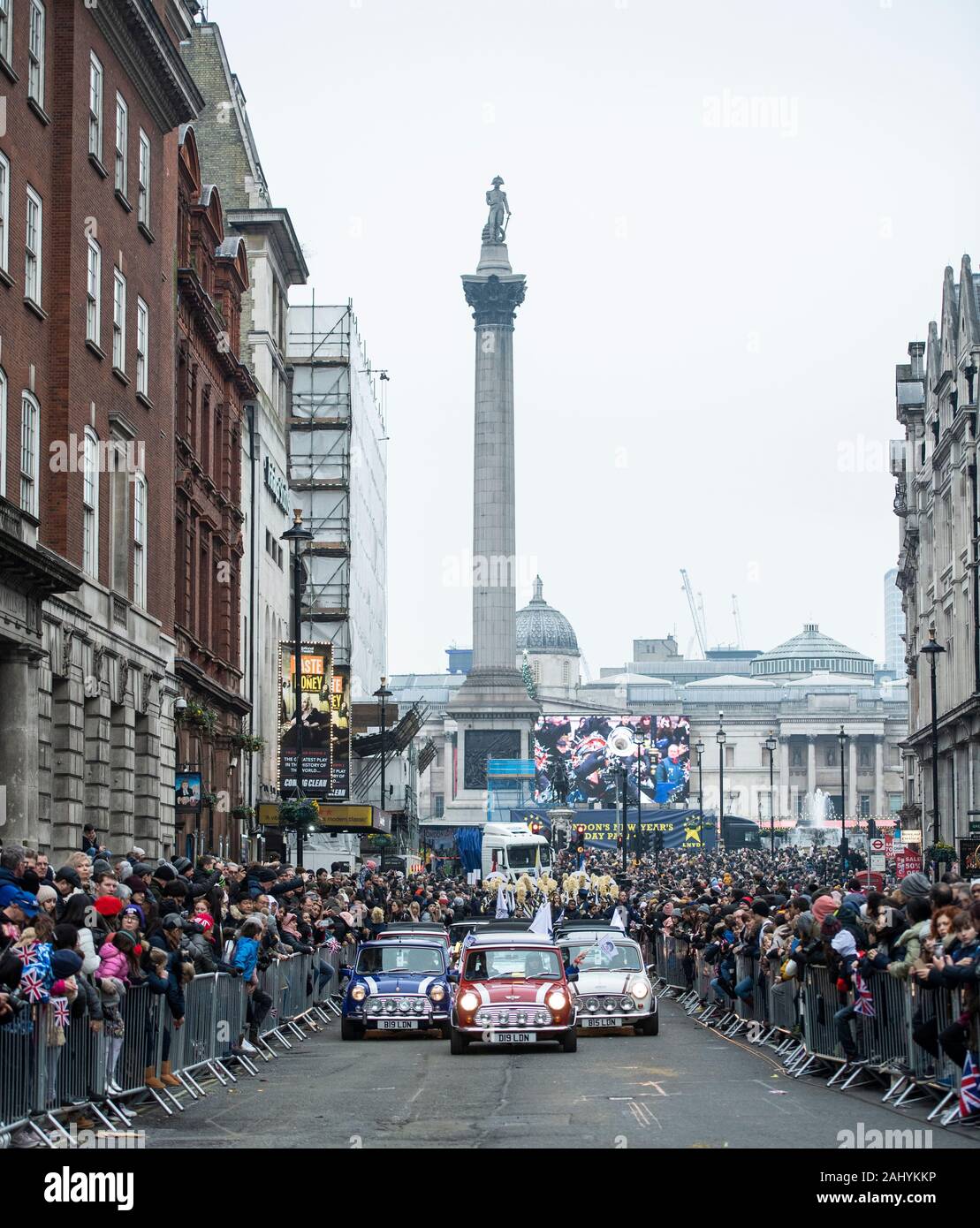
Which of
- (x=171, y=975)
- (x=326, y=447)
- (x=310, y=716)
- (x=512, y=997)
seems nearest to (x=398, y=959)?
(x=512, y=997)

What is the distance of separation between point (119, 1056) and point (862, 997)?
7.30 metres

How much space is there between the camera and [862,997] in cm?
2147

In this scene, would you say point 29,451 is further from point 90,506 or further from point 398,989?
point 398,989

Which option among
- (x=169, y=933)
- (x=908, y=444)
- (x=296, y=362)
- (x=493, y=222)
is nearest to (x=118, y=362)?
(x=169, y=933)

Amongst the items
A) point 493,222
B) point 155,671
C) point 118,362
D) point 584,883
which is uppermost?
point 493,222

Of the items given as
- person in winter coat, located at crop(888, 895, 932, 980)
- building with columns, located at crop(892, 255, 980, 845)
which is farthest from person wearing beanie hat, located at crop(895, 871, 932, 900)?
building with columns, located at crop(892, 255, 980, 845)

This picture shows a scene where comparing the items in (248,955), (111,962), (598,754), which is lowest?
(248,955)

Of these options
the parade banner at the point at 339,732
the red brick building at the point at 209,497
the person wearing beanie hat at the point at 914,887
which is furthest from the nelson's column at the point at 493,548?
the person wearing beanie hat at the point at 914,887

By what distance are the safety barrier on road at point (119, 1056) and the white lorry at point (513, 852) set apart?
2213 inches

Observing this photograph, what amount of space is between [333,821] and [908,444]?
148 feet

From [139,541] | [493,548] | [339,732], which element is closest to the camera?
[139,541]

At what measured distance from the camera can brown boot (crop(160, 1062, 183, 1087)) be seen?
2088 centimetres

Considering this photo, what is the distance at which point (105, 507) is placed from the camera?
35.4 meters
